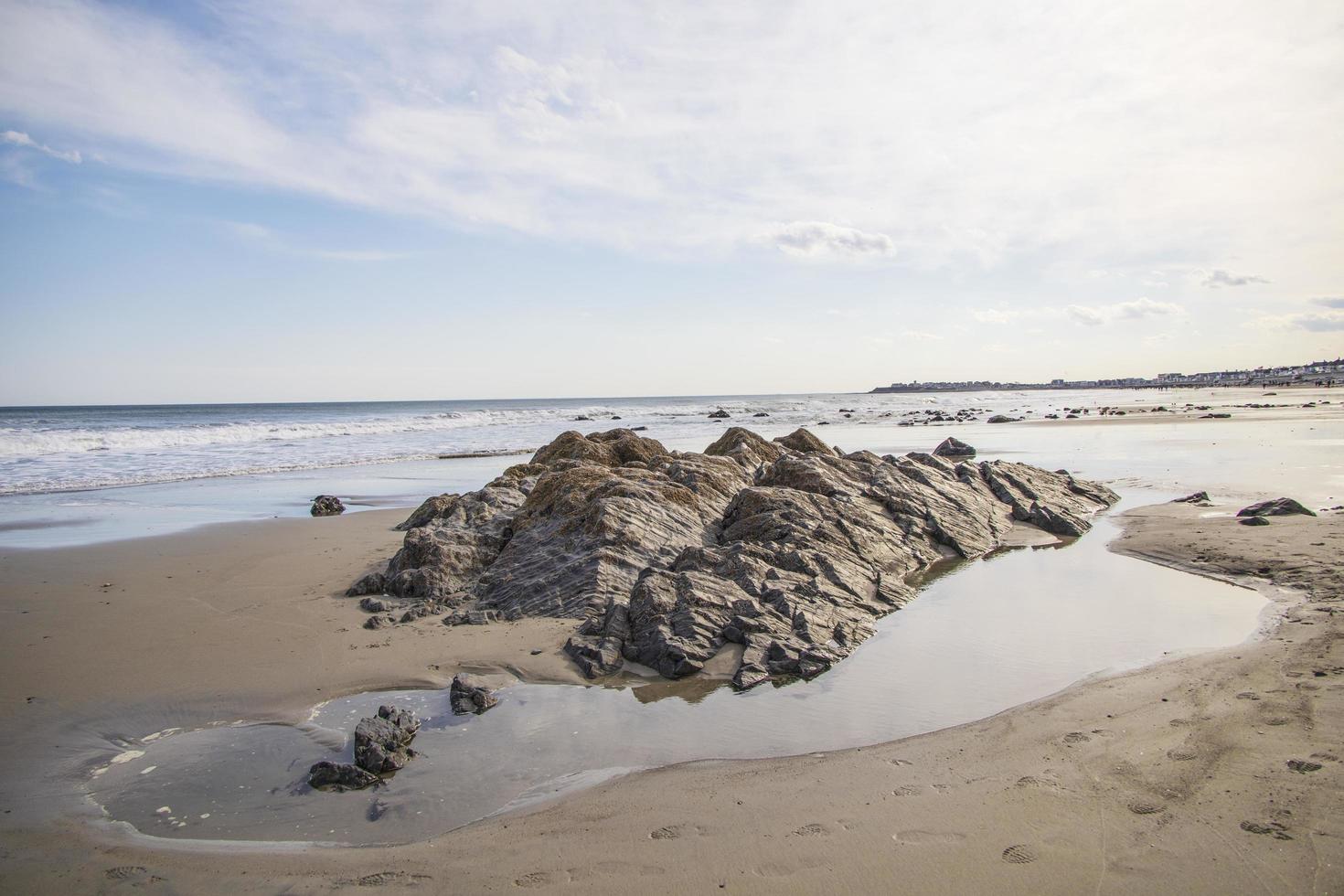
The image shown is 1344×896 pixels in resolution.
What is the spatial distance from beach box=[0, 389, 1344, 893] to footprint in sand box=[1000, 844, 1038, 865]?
1 cm

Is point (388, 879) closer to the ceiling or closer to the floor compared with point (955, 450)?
closer to the floor

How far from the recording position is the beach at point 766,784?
316 cm

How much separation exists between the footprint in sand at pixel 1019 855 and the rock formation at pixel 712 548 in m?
2.28

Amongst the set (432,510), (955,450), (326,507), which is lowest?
(326,507)

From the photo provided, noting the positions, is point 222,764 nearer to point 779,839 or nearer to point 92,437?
point 779,839

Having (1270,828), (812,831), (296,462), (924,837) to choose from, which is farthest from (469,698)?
(296,462)

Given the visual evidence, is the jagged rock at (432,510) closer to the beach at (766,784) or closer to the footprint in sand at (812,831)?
the beach at (766,784)

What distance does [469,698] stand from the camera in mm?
5031

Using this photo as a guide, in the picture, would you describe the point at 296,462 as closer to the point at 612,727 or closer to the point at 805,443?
the point at 805,443

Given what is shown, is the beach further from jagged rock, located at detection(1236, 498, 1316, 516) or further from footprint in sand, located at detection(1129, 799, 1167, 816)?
jagged rock, located at detection(1236, 498, 1316, 516)

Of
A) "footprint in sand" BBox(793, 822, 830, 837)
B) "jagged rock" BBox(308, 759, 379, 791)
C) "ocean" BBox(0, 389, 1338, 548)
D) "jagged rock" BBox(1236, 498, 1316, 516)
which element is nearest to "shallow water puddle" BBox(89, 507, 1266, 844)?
"jagged rock" BBox(308, 759, 379, 791)

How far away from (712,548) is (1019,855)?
4502 millimetres

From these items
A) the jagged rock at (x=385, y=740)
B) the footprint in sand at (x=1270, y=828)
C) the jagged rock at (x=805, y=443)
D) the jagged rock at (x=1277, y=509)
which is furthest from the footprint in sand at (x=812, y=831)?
the jagged rock at (x=1277, y=509)

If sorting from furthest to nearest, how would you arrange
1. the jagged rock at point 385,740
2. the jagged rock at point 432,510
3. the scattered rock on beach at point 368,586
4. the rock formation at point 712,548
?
the jagged rock at point 432,510
the scattered rock on beach at point 368,586
the rock formation at point 712,548
the jagged rock at point 385,740
